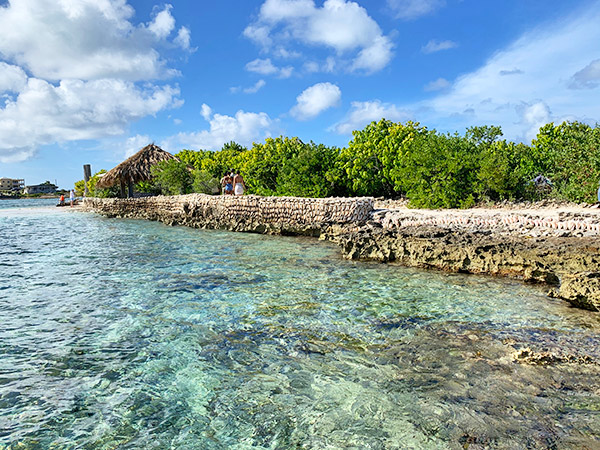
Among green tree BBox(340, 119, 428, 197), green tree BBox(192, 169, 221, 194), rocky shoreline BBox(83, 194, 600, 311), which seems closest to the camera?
rocky shoreline BBox(83, 194, 600, 311)

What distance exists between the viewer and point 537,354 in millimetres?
4016

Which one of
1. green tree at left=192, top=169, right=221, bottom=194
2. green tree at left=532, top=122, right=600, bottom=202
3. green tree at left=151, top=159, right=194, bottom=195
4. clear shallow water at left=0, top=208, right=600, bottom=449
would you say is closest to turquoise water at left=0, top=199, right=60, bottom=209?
green tree at left=151, top=159, right=194, bottom=195

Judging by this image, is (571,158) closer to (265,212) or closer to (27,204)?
(265,212)

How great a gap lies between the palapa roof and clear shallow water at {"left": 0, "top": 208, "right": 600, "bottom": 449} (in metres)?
22.1

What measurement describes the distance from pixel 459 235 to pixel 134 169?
25.1m

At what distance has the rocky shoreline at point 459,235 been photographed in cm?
711

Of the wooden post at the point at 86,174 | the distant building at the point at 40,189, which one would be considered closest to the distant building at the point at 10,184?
the distant building at the point at 40,189

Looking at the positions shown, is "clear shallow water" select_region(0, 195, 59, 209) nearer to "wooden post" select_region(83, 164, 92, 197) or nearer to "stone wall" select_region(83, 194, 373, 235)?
"wooden post" select_region(83, 164, 92, 197)

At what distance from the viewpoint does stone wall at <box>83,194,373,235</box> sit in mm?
14250

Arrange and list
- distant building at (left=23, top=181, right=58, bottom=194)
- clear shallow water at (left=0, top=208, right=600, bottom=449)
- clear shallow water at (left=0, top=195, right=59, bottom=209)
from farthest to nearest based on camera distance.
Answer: distant building at (left=23, top=181, right=58, bottom=194) → clear shallow water at (left=0, top=195, right=59, bottom=209) → clear shallow water at (left=0, top=208, right=600, bottom=449)

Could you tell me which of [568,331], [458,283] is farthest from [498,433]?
[458,283]

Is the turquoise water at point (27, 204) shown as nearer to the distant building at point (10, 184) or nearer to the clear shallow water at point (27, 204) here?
the clear shallow water at point (27, 204)

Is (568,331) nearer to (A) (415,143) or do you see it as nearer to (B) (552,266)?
(B) (552,266)

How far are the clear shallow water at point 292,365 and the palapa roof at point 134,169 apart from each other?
72.4ft
